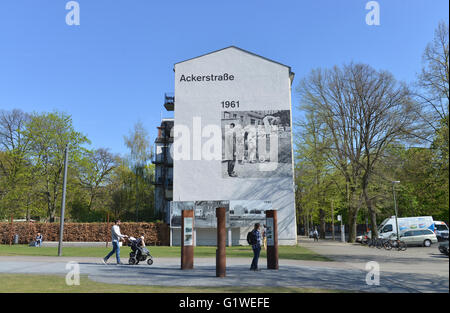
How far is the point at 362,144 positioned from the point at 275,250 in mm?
22367

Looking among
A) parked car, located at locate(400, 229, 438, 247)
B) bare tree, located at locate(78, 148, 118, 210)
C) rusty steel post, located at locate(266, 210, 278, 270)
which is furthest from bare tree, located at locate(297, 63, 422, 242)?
bare tree, located at locate(78, 148, 118, 210)

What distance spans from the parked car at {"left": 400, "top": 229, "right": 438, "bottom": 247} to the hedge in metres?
23.2

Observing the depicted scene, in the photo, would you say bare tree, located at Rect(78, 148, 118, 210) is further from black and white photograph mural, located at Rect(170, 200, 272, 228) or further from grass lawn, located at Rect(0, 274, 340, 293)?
grass lawn, located at Rect(0, 274, 340, 293)

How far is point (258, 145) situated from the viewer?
3750 centimetres

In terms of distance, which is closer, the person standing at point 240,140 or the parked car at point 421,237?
the parked car at point 421,237

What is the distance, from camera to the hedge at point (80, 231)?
37375 millimetres

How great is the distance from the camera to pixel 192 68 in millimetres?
40281

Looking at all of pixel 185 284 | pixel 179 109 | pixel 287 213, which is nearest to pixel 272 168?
pixel 287 213

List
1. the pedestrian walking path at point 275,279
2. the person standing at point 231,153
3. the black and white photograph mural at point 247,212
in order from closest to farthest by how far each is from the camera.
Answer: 1. the pedestrian walking path at point 275,279
2. the black and white photograph mural at point 247,212
3. the person standing at point 231,153

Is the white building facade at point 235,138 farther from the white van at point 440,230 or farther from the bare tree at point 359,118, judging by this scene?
the white van at point 440,230

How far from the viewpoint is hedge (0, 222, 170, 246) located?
37375mm

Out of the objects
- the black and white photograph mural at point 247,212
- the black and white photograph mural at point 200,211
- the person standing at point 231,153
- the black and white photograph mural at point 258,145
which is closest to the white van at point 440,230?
the black and white photograph mural at point 258,145

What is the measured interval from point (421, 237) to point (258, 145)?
1738 centimetres

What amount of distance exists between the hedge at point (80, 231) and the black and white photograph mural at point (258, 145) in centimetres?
915
